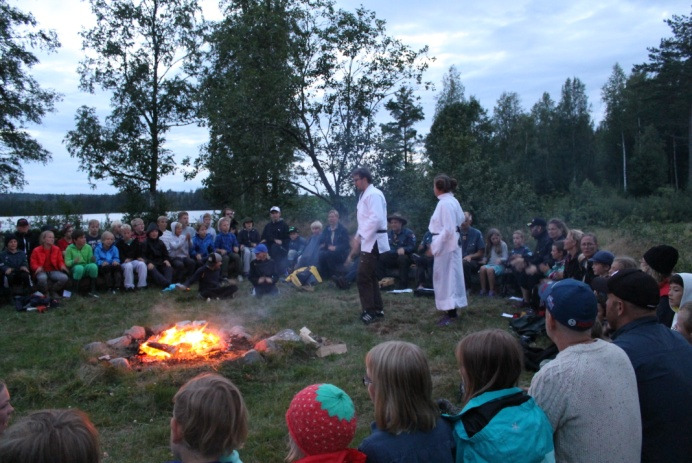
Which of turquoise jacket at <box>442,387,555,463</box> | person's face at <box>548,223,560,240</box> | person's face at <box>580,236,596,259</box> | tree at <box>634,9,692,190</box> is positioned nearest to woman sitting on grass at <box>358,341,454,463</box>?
turquoise jacket at <box>442,387,555,463</box>

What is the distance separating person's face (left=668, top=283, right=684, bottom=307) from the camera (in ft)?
13.0

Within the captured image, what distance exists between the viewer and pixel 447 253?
24.3 ft

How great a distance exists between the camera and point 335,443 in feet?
6.73

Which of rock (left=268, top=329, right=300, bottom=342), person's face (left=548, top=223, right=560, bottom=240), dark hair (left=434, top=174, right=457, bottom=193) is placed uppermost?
dark hair (left=434, top=174, right=457, bottom=193)

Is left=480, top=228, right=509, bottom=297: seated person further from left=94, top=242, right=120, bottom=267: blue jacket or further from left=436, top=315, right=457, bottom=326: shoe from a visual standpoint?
left=94, top=242, right=120, bottom=267: blue jacket

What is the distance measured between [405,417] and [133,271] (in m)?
9.74

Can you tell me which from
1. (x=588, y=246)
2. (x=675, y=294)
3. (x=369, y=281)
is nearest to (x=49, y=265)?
(x=369, y=281)

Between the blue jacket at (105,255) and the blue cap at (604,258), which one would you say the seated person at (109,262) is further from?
the blue cap at (604,258)

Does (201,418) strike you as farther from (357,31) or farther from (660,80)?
(660,80)

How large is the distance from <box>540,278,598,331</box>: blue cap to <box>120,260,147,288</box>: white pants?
383 inches

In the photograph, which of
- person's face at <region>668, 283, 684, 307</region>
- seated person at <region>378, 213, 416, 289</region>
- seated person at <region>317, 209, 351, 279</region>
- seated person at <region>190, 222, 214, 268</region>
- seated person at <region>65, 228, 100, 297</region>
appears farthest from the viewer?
seated person at <region>190, 222, 214, 268</region>

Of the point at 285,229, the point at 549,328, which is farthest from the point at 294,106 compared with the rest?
the point at 549,328

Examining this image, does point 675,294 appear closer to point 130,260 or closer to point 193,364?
point 193,364

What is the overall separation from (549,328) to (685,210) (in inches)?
1025
